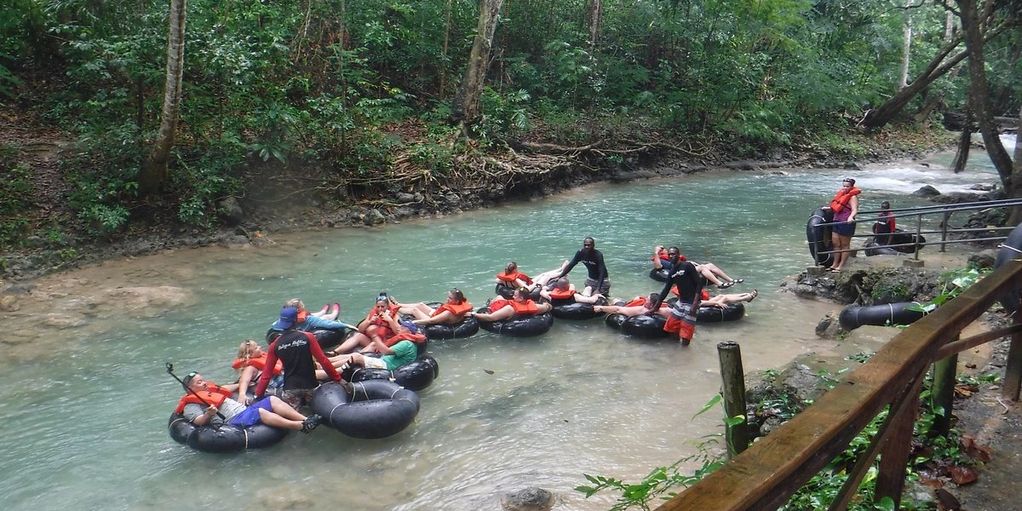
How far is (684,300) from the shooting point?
1000 centimetres

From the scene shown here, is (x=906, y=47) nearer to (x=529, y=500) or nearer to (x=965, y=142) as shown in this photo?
(x=965, y=142)

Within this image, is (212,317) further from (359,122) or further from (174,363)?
(359,122)

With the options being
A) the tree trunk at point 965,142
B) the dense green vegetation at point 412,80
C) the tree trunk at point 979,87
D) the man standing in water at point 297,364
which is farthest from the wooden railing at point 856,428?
the tree trunk at point 965,142

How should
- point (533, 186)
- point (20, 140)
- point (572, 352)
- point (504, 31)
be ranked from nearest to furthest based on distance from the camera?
point (572, 352)
point (20, 140)
point (533, 186)
point (504, 31)

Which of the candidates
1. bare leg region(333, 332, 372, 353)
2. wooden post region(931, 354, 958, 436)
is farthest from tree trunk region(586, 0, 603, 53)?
wooden post region(931, 354, 958, 436)

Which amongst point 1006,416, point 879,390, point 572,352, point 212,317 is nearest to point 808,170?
point 572,352

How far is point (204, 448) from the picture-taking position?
6965mm

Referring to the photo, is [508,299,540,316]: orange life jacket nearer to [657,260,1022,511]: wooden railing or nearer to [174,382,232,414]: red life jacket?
[174,382,232,414]: red life jacket

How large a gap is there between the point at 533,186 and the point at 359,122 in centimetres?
565

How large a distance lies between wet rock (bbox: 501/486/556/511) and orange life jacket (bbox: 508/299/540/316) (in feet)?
14.3

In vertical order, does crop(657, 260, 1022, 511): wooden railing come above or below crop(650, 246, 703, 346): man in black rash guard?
above

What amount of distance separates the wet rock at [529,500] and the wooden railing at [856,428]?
3.53 m

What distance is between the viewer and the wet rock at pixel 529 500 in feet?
19.3

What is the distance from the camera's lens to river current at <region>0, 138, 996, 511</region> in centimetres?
653
